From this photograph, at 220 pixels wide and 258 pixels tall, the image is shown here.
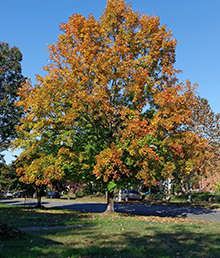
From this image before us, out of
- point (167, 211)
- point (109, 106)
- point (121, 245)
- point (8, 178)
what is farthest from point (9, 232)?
point (8, 178)

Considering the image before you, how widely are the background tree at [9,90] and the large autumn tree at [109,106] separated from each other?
10120 millimetres

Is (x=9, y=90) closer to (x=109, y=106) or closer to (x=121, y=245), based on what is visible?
(x=109, y=106)

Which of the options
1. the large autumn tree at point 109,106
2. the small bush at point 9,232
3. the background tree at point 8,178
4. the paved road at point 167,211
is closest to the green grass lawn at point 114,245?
the small bush at point 9,232

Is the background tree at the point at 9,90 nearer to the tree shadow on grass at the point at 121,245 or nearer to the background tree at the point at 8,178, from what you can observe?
the background tree at the point at 8,178

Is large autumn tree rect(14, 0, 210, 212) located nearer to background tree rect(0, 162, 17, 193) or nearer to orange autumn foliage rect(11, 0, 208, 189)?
orange autumn foliage rect(11, 0, 208, 189)

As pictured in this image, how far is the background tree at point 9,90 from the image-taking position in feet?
87.5

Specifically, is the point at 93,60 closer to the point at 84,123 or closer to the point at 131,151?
the point at 84,123

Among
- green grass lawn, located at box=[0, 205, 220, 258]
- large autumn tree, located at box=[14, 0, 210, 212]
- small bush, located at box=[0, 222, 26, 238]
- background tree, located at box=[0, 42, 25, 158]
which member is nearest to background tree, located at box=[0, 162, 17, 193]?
background tree, located at box=[0, 42, 25, 158]

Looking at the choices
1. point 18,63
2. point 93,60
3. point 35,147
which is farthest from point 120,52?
point 18,63

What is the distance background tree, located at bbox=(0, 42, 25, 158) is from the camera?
26672 millimetres

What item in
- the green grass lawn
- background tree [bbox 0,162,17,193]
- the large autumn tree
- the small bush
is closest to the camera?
the green grass lawn

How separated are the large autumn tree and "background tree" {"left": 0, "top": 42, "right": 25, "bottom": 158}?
1012cm

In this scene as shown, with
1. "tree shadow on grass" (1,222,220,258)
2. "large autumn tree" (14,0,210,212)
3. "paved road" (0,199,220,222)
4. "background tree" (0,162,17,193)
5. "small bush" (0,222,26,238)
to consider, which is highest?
"large autumn tree" (14,0,210,212)

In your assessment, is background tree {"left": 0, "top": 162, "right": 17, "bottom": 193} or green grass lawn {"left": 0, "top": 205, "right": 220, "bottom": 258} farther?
background tree {"left": 0, "top": 162, "right": 17, "bottom": 193}
